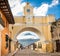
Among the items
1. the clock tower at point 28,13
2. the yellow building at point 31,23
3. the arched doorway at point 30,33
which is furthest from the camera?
the arched doorway at point 30,33

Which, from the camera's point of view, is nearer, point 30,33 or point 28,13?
point 28,13

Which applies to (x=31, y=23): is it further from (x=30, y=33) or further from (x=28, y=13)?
(x=30, y=33)

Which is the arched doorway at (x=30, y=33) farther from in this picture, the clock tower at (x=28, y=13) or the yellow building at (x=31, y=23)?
the clock tower at (x=28, y=13)

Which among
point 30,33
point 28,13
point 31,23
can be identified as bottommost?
point 30,33

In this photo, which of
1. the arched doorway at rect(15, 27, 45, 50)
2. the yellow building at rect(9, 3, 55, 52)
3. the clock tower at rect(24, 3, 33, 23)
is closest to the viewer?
→ the clock tower at rect(24, 3, 33, 23)

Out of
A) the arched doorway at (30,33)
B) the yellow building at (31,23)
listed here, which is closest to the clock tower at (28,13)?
the yellow building at (31,23)

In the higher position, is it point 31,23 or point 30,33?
point 31,23

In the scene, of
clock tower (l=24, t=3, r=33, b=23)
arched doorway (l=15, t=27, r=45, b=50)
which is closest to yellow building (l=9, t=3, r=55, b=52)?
clock tower (l=24, t=3, r=33, b=23)

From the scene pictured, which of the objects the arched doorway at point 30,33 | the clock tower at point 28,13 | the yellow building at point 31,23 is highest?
the clock tower at point 28,13

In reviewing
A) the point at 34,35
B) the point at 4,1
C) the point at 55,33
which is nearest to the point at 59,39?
the point at 55,33

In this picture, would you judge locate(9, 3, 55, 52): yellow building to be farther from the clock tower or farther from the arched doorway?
the arched doorway

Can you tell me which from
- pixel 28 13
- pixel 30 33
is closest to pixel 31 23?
pixel 28 13

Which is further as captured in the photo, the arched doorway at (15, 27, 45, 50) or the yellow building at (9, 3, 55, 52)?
the arched doorway at (15, 27, 45, 50)

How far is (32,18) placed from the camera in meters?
28.2
